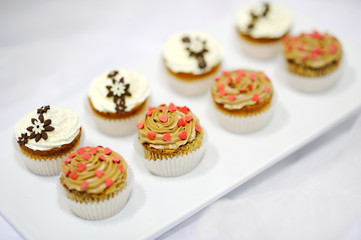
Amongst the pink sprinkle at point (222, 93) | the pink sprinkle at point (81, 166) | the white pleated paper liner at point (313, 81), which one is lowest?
the white pleated paper liner at point (313, 81)

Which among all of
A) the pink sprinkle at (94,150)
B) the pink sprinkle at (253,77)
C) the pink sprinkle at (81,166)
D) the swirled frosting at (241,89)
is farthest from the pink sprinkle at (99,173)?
the pink sprinkle at (253,77)

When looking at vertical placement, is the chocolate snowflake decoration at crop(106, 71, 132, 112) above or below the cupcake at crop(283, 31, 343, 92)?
above

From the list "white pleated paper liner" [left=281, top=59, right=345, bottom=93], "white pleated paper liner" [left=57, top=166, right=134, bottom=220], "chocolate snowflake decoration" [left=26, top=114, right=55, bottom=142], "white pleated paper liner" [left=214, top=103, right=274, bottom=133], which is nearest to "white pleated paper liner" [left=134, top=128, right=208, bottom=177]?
"white pleated paper liner" [left=57, top=166, right=134, bottom=220]

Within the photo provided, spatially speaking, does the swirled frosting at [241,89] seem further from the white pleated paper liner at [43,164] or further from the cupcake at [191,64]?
the white pleated paper liner at [43,164]

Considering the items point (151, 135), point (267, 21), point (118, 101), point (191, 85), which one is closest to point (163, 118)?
point (151, 135)

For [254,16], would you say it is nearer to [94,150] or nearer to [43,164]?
[94,150]

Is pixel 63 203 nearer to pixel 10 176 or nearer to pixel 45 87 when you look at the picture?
pixel 10 176

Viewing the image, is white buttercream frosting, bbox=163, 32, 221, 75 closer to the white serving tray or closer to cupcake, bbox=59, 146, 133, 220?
the white serving tray
